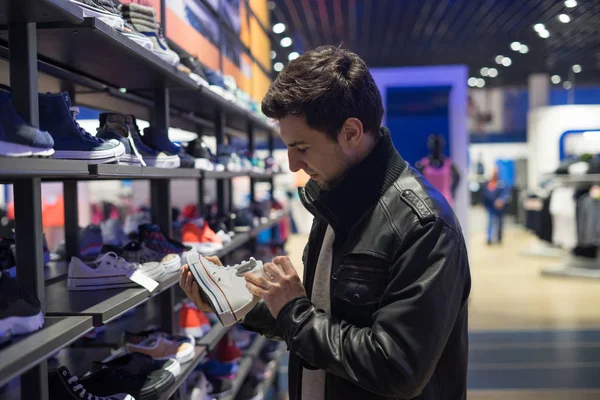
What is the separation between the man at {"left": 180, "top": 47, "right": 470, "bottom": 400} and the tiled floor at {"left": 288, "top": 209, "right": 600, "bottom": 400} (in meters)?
3.05

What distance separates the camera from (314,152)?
53.7 inches

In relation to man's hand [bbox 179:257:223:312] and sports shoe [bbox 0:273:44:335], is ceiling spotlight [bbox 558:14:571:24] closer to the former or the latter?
man's hand [bbox 179:257:223:312]

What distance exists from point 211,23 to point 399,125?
364 cm

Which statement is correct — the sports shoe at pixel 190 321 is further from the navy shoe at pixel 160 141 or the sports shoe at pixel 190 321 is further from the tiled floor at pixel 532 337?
the tiled floor at pixel 532 337

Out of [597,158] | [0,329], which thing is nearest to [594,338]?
[597,158]

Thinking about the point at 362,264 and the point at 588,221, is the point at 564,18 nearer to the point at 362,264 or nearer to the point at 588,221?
the point at 588,221

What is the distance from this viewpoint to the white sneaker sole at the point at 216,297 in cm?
145

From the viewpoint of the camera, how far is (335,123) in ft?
4.30

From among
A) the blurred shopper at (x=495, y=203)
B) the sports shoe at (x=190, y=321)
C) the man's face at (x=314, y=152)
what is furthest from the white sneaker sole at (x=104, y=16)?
the blurred shopper at (x=495, y=203)

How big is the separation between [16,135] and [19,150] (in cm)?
3

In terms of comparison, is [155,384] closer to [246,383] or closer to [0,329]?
[0,329]

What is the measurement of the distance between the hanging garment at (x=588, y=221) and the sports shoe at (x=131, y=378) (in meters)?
8.16

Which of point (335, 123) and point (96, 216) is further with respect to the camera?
point (96, 216)

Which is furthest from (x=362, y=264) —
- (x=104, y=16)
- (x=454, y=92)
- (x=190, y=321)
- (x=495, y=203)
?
(x=495, y=203)
